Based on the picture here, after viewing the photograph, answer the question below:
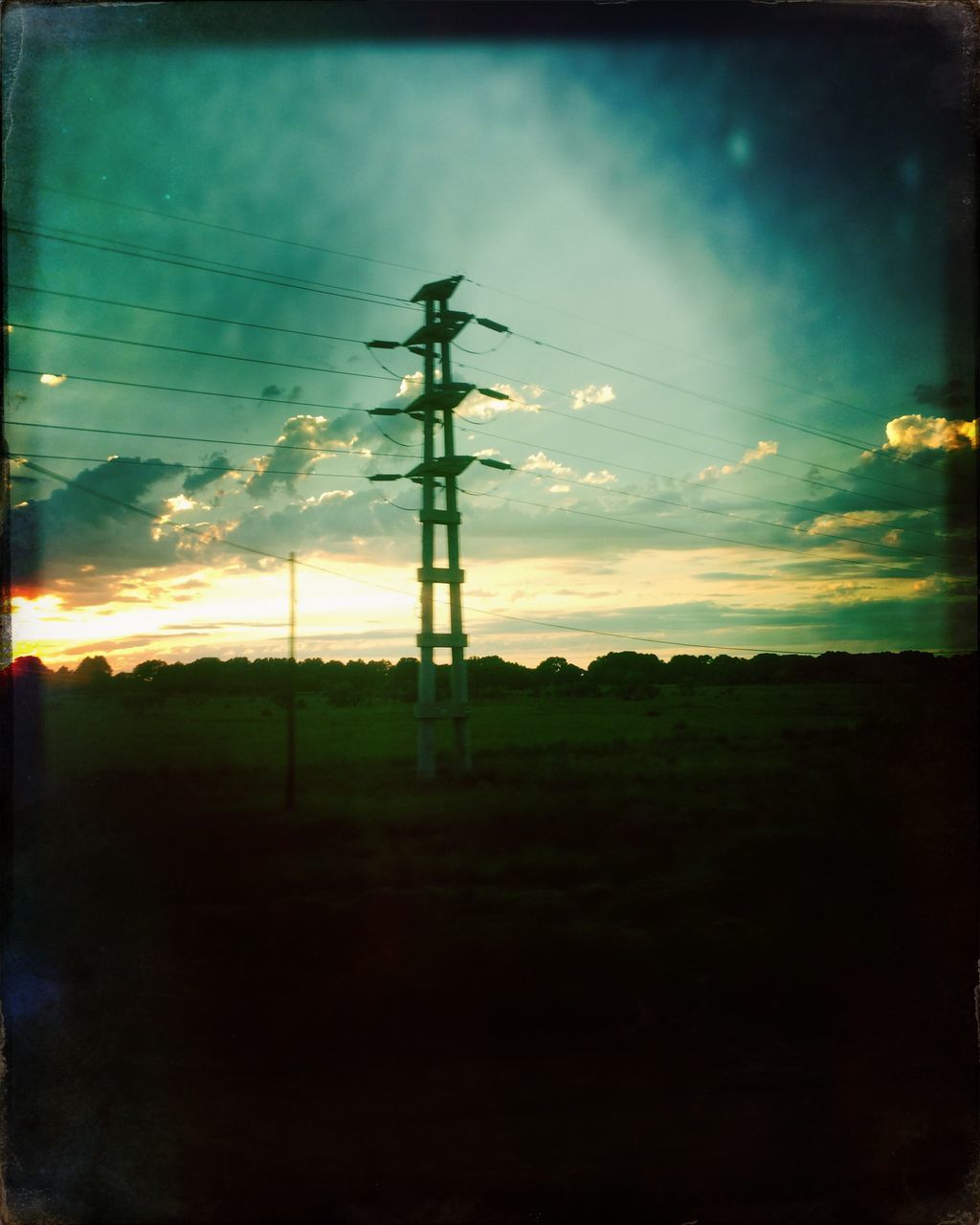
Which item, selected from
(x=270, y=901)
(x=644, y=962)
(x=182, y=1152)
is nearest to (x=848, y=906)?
(x=644, y=962)

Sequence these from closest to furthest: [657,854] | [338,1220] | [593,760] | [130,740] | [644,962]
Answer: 1. [338,1220]
2. [644,962]
3. [657,854]
4. [130,740]
5. [593,760]

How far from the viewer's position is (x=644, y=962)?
7.60 m

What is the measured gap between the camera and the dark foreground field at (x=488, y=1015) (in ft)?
→ 15.8

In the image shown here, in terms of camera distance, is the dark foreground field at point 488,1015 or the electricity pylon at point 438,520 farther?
the electricity pylon at point 438,520

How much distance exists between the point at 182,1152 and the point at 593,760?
18917 millimetres

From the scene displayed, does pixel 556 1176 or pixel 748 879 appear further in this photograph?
Result: pixel 748 879

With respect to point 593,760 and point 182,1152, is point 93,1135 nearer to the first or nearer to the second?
point 182,1152

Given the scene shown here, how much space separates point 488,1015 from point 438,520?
10.7 metres

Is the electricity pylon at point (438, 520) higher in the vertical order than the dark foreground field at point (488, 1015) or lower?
higher

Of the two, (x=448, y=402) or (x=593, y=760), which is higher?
(x=448, y=402)

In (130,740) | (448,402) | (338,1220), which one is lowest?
(338,1220)

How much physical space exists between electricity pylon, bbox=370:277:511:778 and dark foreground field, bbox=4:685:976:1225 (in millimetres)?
4019

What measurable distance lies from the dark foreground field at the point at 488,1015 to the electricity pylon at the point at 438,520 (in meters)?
4.02

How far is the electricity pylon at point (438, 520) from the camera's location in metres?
15.9
